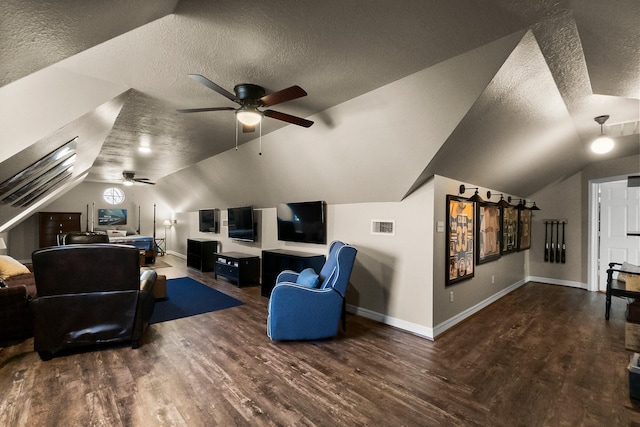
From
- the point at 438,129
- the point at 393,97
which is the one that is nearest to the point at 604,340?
the point at 438,129

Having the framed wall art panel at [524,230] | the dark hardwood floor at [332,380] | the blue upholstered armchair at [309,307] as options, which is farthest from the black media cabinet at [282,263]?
the framed wall art panel at [524,230]

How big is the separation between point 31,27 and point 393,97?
8.22 ft

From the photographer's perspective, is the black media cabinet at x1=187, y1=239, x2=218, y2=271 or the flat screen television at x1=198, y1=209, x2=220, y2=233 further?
the flat screen television at x1=198, y1=209, x2=220, y2=233

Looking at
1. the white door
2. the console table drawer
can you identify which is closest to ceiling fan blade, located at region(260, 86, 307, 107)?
the console table drawer

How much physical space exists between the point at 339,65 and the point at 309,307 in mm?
2418

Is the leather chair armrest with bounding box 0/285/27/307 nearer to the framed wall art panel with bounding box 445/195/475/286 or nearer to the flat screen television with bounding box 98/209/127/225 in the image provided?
the framed wall art panel with bounding box 445/195/475/286

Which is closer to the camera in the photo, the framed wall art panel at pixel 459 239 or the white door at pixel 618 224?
the framed wall art panel at pixel 459 239

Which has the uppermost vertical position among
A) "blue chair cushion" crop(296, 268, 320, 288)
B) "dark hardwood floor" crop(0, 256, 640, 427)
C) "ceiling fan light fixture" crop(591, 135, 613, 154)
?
"ceiling fan light fixture" crop(591, 135, 613, 154)

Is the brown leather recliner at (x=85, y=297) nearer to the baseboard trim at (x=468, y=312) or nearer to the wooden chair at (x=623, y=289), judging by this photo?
the baseboard trim at (x=468, y=312)

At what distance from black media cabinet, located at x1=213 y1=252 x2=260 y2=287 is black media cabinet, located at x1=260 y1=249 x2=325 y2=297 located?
82cm

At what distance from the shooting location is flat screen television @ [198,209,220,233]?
7953 millimetres

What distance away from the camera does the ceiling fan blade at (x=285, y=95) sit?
7.14 ft

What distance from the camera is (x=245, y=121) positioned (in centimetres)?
273

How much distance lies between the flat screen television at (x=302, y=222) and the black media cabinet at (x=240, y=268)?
42.0 inches
